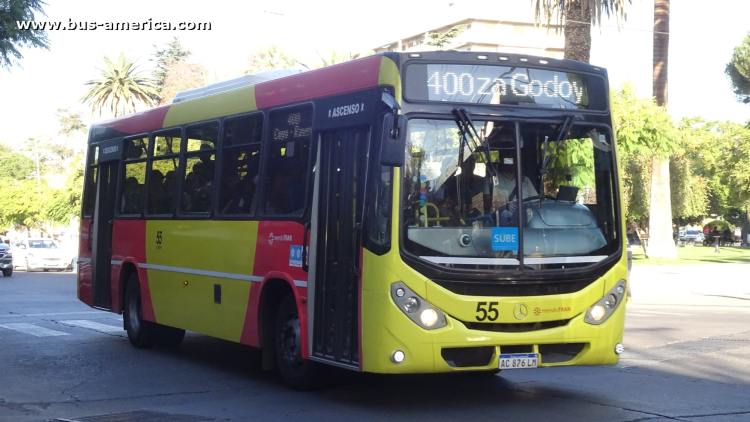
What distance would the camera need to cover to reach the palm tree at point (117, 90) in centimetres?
6678

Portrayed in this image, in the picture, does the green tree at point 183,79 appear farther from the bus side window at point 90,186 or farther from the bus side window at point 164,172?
the bus side window at point 164,172

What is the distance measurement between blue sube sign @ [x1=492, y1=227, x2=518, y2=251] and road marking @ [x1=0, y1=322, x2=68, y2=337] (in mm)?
8641

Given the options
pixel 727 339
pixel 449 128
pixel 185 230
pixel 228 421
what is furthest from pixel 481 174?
pixel 727 339

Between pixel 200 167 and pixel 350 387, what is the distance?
3.31m

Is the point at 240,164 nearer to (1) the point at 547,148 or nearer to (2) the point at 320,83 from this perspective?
(2) the point at 320,83

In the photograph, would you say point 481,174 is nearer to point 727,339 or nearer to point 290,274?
point 290,274

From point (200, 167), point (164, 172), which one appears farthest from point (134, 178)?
point (200, 167)

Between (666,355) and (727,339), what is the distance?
203 centimetres

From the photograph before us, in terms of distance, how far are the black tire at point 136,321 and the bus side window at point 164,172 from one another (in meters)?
1.20

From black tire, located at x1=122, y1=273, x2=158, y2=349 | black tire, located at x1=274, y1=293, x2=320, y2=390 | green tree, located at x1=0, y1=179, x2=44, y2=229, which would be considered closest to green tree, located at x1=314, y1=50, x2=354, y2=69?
green tree, located at x1=0, y1=179, x2=44, y2=229

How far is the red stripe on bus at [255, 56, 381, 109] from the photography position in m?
8.23

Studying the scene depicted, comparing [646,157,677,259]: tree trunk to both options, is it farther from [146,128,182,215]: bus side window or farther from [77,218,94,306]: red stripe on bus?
[146,128,182,215]: bus side window

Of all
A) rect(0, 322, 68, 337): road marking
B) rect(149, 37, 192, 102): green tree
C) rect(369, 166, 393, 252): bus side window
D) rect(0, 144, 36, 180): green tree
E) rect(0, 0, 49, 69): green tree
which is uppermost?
rect(149, 37, 192, 102): green tree

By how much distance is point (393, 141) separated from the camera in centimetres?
737
